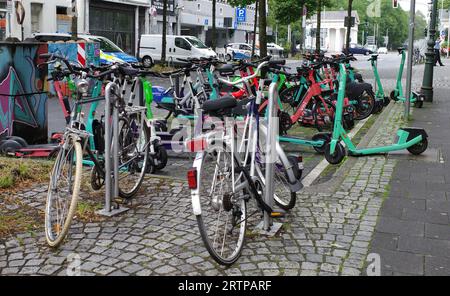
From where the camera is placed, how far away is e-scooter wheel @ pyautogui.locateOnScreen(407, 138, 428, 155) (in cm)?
744

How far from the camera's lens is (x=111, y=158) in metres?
4.89

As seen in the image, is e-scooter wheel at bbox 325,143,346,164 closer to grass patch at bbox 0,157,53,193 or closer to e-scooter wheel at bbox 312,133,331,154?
e-scooter wheel at bbox 312,133,331,154

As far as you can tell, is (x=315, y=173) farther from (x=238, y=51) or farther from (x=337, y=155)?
(x=238, y=51)

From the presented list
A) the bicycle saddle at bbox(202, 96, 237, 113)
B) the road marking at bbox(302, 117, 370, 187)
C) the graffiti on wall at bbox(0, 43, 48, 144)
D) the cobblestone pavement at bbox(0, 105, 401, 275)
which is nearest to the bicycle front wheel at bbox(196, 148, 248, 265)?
the cobblestone pavement at bbox(0, 105, 401, 275)

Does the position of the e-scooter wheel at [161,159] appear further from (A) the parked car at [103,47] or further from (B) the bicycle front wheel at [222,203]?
(A) the parked car at [103,47]

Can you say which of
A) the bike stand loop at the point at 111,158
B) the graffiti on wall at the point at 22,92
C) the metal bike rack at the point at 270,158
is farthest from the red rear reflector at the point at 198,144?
the graffiti on wall at the point at 22,92

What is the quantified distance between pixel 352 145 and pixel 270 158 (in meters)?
3.30

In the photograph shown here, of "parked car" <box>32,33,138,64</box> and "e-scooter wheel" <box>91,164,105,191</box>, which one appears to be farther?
"parked car" <box>32,33,138,64</box>

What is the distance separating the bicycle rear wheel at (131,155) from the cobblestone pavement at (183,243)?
149mm

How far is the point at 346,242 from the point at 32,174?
3448 mm

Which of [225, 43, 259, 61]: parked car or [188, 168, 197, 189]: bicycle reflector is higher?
[225, 43, 259, 61]: parked car

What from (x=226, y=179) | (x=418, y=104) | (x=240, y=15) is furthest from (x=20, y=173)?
(x=240, y=15)

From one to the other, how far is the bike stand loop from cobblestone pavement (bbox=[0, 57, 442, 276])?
14 centimetres
